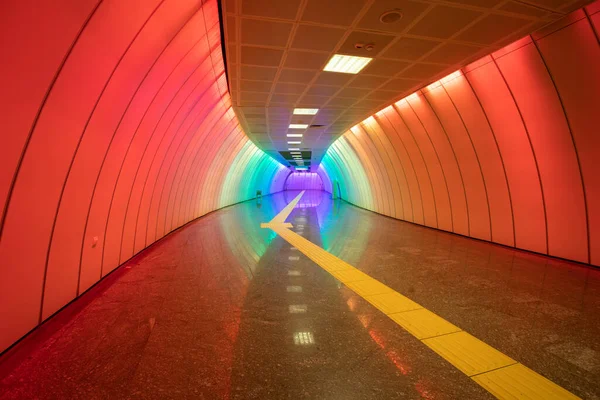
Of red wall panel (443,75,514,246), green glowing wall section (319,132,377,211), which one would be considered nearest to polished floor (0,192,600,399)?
red wall panel (443,75,514,246)

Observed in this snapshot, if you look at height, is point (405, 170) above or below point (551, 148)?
below

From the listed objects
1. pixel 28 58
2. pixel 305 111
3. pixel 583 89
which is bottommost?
pixel 28 58

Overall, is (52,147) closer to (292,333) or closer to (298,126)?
(292,333)

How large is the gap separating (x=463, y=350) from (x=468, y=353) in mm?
64

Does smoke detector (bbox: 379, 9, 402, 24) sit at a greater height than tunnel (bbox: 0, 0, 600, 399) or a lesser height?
greater

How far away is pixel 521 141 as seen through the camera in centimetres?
722

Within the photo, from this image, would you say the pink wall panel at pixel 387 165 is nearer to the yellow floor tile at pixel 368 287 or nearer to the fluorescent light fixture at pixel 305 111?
the fluorescent light fixture at pixel 305 111

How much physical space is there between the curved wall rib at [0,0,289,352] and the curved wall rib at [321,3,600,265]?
6.42 metres

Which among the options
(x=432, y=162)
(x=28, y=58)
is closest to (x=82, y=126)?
(x=28, y=58)

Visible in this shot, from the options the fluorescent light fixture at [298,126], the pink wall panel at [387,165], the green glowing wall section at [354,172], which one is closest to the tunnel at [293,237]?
the fluorescent light fixture at [298,126]

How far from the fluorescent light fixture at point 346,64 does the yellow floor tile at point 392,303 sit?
4.75 m

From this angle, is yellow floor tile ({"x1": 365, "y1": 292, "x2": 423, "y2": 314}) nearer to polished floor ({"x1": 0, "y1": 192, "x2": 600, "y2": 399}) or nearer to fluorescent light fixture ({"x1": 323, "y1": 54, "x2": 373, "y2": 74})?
polished floor ({"x1": 0, "y1": 192, "x2": 600, "y2": 399})

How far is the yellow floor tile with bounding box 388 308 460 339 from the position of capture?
365 cm

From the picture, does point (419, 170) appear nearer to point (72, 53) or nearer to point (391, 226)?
point (391, 226)
